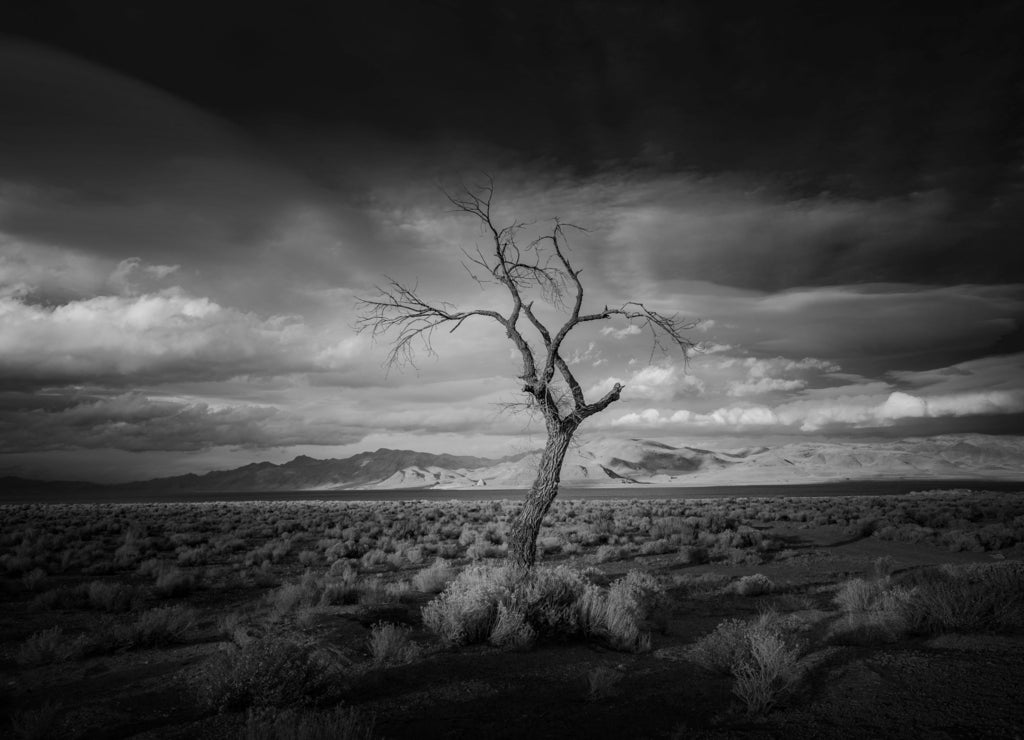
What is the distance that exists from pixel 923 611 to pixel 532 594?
5908 mm

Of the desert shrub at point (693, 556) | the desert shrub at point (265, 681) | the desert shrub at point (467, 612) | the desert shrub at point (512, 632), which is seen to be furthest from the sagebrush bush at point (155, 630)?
the desert shrub at point (693, 556)

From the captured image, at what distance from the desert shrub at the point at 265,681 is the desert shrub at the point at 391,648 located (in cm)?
125

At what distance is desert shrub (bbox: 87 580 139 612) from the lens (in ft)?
38.5

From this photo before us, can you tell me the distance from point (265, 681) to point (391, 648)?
203 cm

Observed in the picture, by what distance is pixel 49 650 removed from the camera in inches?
313

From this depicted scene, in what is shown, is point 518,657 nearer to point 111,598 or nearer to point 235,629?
point 235,629

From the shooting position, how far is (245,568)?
1742 centimetres

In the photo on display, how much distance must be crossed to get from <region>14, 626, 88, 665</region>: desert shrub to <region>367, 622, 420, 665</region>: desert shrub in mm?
4366

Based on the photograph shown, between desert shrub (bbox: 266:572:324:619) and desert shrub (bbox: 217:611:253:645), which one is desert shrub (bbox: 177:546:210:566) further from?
desert shrub (bbox: 217:611:253:645)

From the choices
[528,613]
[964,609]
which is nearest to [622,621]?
[528,613]

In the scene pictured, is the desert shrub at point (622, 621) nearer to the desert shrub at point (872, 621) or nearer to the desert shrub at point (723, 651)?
the desert shrub at point (723, 651)

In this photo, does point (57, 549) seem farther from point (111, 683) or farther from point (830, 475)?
point (830, 475)

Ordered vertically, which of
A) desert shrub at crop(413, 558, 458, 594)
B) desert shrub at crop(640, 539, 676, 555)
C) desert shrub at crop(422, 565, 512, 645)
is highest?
desert shrub at crop(422, 565, 512, 645)

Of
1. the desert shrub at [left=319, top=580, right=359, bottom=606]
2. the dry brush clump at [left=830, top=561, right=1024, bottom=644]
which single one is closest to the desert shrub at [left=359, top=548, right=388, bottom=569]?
the desert shrub at [left=319, top=580, right=359, bottom=606]
